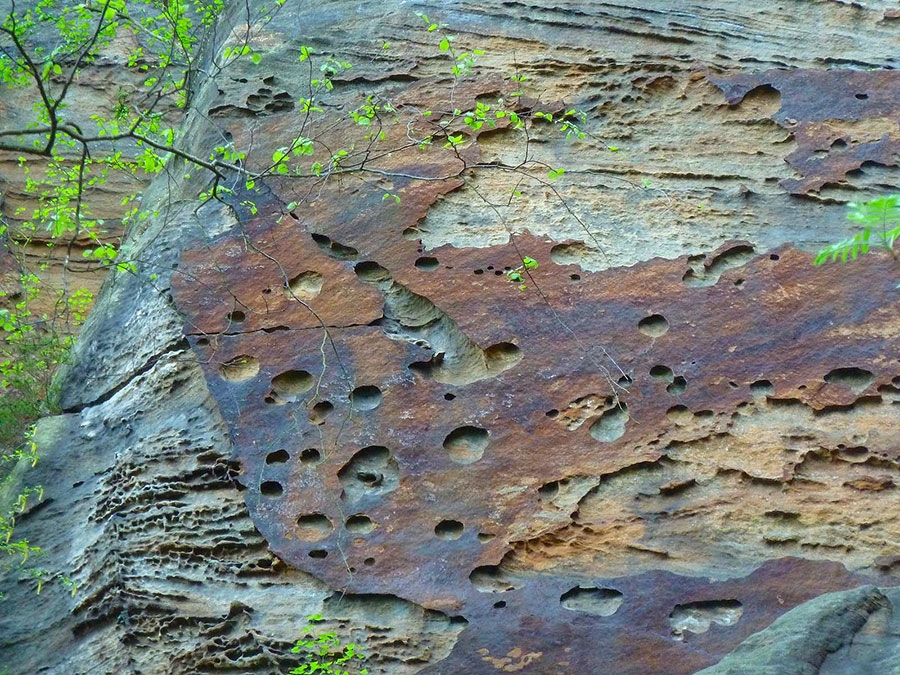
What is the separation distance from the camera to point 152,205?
6.83 m

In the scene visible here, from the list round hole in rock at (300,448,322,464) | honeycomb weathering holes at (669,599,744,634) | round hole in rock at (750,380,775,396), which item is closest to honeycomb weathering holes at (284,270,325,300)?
round hole in rock at (300,448,322,464)

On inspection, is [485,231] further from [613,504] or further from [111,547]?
[111,547]

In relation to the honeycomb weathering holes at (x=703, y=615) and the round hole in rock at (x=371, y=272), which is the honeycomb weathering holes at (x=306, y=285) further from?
the honeycomb weathering holes at (x=703, y=615)

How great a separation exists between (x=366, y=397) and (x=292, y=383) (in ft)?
1.29

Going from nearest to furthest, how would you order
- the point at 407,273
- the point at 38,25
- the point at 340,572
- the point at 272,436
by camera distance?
the point at 340,572, the point at 272,436, the point at 407,273, the point at 38,25

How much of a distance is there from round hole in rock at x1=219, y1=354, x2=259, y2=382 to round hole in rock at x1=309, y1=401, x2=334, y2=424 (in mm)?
387

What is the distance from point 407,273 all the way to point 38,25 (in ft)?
21.5

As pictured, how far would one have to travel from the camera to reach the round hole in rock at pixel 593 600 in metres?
4.81

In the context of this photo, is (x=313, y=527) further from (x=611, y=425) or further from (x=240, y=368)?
(x=611, y=425)

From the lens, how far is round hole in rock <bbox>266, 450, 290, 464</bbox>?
534cm

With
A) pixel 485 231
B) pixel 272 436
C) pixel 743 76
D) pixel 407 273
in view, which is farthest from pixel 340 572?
pixel 743 76

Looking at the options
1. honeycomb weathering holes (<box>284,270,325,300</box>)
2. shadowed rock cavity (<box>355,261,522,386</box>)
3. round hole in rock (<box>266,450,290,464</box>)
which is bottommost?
round hole in rock (<box>266,450,290,464</box>)

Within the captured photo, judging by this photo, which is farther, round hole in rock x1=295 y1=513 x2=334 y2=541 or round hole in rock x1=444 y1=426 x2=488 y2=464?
round hole in rock x1=444 y1=426 x2=488 y2=464

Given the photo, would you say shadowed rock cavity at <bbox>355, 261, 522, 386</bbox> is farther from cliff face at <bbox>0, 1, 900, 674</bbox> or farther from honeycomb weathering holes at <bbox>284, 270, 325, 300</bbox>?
honeycomb weathering holes at <bbox>284, 270, 325, 300</bbox>
